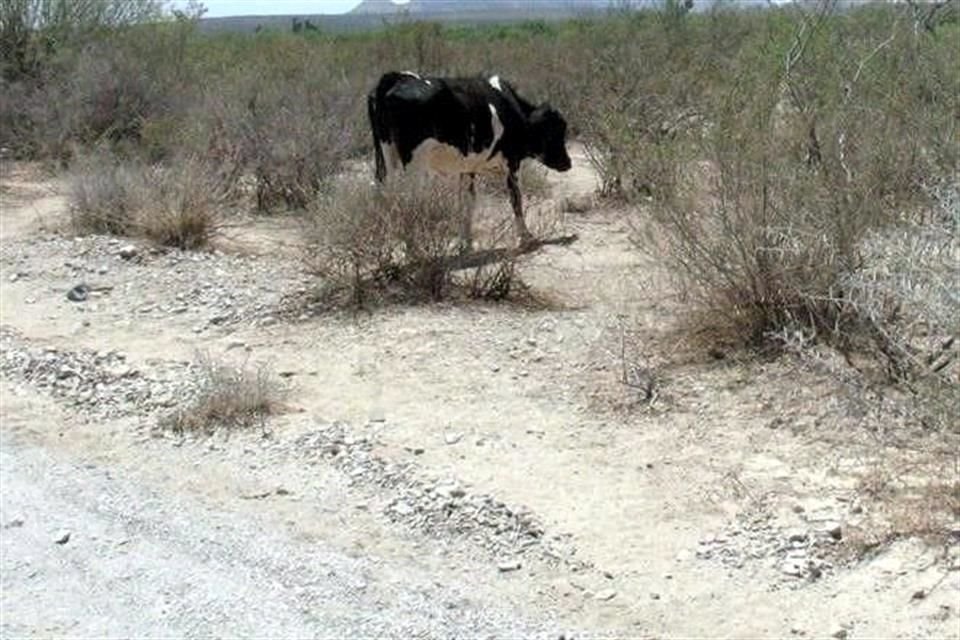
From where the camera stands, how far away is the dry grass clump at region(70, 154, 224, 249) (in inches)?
472

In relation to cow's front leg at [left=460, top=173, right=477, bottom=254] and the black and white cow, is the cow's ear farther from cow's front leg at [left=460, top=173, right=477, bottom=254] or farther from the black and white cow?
cow's front leg at [left=460, top=173, right=477, bottom=254]

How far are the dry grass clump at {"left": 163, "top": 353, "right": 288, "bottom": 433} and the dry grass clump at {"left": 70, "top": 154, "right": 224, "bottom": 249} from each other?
407 centimetres

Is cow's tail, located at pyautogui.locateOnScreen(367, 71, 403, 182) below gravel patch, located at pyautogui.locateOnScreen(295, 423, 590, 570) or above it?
above

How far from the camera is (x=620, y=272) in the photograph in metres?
11.0

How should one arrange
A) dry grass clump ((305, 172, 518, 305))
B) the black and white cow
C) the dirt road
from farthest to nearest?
the black and white cow < dry grass clump ((305, 172, 518, 305)) < the dirt road

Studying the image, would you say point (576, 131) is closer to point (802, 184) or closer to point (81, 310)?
point (81, 310)

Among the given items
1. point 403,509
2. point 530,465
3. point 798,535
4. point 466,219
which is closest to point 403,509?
point 403,509

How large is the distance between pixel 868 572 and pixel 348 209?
5185 mm

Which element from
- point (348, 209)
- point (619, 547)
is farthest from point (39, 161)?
point (619, 547)

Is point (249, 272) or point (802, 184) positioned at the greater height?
point (802, 184)

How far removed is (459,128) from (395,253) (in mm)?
2427

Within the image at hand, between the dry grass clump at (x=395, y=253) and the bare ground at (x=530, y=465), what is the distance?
0.27 meters

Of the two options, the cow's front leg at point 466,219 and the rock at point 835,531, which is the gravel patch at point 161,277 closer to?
the cow's front leg at point 466,219

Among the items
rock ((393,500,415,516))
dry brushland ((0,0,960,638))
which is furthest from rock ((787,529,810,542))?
rock ((393,500,415,516))
